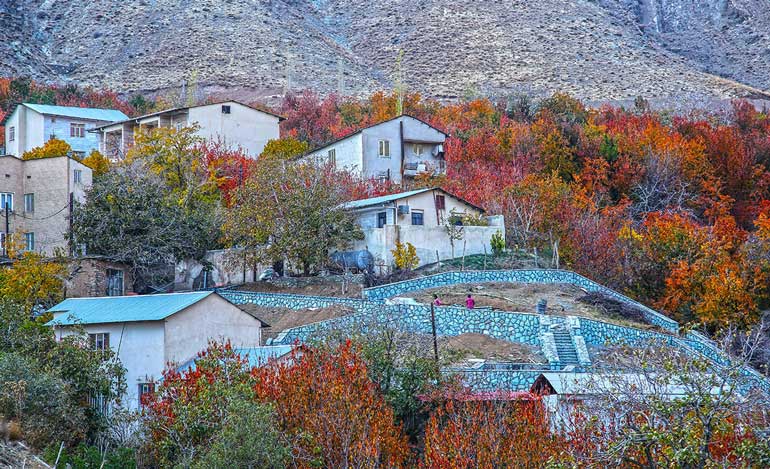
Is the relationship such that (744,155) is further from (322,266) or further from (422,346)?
(422,346)

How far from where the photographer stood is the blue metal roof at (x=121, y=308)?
3481cm

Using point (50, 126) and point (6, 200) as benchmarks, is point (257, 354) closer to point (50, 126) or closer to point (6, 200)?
point (6, 200)

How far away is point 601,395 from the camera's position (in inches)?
928

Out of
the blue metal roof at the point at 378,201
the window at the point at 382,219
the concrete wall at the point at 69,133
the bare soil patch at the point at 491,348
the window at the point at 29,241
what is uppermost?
the concrete wall at the point at 69,133

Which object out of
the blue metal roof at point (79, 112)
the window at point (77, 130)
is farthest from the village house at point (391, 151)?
the window at point (77, 130)

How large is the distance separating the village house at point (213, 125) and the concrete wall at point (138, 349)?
27679mm

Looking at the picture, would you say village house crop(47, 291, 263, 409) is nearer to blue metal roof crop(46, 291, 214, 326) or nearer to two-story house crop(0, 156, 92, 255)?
blue metal roof crop(46, 291, 214, 326)

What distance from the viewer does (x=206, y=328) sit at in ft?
116

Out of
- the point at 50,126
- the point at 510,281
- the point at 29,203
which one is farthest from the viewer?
the point at 50,126

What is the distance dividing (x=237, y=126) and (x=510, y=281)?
24.7 m

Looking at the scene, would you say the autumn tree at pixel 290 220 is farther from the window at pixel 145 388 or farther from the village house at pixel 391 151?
the window at pixel 145 388

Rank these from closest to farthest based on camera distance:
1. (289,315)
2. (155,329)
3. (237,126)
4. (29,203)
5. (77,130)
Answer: (155,329) < (289,315) < (29,203) < (237,126) < (77,130)

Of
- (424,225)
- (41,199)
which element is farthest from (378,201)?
(41,199)

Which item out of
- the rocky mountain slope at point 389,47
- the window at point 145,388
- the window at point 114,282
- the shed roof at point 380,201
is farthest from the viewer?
the rocky mountain slope at point 389,47
